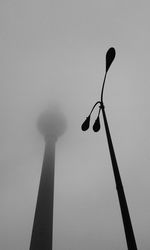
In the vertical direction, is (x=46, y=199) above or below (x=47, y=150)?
below

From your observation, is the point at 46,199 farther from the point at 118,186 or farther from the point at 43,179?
the point at 118,186

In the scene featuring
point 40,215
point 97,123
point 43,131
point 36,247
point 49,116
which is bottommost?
point 36,247

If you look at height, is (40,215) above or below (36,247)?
above

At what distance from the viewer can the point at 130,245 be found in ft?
10.5

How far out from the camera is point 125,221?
3.42m

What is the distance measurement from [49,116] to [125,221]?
97121mm

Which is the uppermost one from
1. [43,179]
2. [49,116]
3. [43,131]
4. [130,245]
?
[49,116]

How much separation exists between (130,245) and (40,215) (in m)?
45.0

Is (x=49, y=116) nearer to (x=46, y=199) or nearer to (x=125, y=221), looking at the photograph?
(x=46, y=199)

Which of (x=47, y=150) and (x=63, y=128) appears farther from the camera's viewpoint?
(x=63, y=128)

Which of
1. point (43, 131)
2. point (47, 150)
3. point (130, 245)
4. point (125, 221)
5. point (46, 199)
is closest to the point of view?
point (130, 245)

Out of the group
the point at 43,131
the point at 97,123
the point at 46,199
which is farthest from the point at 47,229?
the point at 43,131

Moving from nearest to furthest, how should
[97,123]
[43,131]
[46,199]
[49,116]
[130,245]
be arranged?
[130,245] → [97,123] → [46,199] → [43,131] → [49,116]

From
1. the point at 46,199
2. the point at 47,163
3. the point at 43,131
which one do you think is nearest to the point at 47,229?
the point at 46,199
